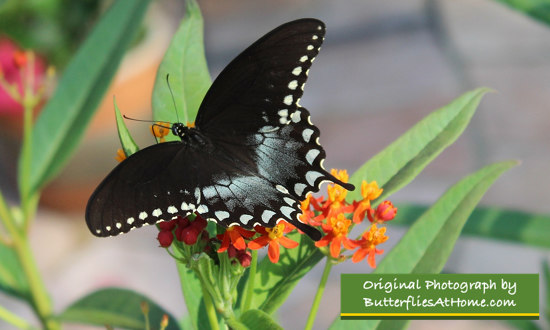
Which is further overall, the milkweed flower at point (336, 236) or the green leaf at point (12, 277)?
the green leaf at point (12, 277)

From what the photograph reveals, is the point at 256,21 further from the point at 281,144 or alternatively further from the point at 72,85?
the point at 281,144

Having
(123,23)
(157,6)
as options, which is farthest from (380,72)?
(123,23)

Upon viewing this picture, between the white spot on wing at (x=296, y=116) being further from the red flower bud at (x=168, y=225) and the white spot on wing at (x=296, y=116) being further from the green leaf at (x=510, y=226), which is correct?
the green leaf at (x=510, y=226)

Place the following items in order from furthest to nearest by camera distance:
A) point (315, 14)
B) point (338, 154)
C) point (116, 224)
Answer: point (315, 14) < point (338, 154) < point (116, 224)

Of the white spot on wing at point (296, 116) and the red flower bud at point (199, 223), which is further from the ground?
the white spot on wing at point (296, 116)

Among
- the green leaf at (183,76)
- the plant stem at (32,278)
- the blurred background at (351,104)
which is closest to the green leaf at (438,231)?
the green leaf at (183,76)

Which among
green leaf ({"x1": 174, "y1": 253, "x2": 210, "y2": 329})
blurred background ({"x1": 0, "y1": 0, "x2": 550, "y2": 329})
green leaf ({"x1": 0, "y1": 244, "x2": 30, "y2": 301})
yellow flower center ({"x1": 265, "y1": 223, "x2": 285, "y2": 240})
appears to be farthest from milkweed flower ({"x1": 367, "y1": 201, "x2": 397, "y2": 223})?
blurred background ({"x1": 0, "y1": 0, "x2": 550, "y2": 329})
